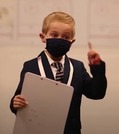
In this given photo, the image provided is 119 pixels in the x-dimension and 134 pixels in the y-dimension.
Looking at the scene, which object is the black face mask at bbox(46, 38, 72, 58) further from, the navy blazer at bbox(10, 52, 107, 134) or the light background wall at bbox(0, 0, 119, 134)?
the light background wall at bbox(0, 0, 119, 134)

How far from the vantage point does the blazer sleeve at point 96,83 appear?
3.22ft

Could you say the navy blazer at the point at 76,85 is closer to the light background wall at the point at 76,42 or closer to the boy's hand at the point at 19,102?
the boy's hand at the point at 19,102

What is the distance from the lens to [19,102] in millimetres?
963

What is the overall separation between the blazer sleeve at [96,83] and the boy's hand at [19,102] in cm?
26

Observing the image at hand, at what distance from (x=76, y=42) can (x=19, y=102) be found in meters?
0.75

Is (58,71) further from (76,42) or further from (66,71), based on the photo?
(76,42)

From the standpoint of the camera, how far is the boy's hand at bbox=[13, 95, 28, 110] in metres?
0.96

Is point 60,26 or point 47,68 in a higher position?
point 60,26

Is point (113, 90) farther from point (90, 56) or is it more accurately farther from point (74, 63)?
point (90, 56)

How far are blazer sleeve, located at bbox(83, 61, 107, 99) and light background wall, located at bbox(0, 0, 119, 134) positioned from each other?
554 mm

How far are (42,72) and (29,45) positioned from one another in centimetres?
61

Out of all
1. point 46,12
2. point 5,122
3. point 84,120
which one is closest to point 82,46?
point 46,12

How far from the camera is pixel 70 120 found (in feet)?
3.40

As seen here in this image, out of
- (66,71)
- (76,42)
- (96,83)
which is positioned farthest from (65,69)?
(76,42)
